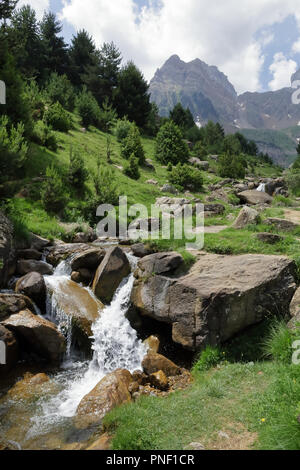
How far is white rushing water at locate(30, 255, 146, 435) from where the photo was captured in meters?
7.23

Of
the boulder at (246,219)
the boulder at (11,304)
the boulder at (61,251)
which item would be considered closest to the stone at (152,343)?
the boulder at (11,304)

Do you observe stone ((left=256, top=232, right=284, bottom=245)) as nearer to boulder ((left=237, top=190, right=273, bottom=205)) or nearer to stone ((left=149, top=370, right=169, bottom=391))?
stone ((left=149, top=370, right=169, bottom=391))

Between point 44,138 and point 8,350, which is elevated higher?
point 44,138

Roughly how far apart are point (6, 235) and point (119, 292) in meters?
5.37

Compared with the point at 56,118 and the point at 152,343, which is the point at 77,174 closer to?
the point at 56,118

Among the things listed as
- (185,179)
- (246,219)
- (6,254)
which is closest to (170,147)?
(185,179)

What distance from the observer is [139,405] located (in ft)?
22.2

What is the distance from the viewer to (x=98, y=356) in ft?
31.5

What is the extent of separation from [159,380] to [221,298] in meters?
3.07

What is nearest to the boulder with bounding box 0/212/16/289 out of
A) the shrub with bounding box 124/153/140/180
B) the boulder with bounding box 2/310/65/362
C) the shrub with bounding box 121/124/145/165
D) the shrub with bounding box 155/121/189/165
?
the boulder with bounding box 2/310/65/362

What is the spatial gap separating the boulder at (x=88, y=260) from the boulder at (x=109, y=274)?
0.71m

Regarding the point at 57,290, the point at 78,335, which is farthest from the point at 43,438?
the point at 57,290

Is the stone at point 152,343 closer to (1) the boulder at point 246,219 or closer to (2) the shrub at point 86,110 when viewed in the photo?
(1) the boulder at point 246,219
